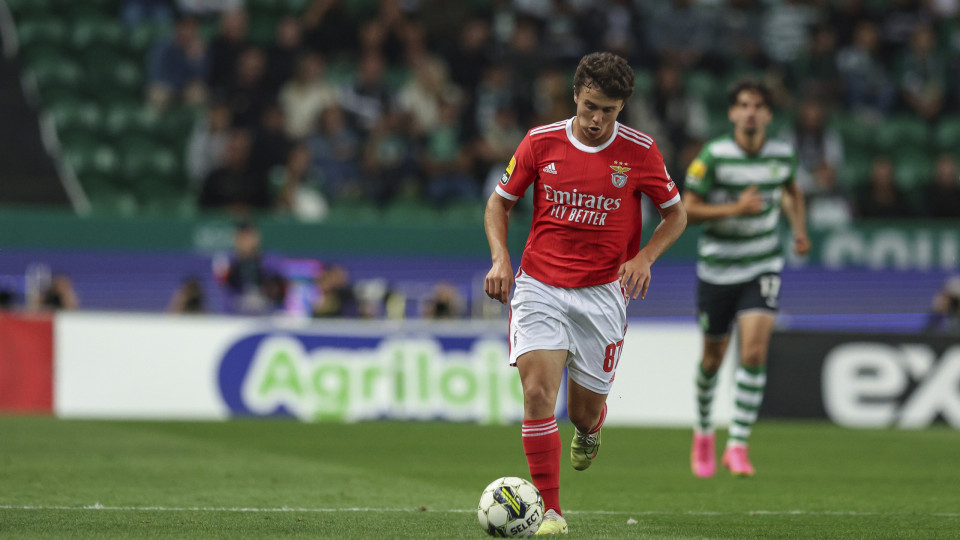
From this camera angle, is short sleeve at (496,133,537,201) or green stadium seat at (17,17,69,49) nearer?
short sleeve at (496,133,537,201)

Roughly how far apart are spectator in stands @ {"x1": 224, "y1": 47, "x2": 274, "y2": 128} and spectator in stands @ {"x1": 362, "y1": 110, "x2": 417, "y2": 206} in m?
1.53

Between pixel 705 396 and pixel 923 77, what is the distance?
1263cm

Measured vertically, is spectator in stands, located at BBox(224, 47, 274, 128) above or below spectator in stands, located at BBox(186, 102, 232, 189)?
above

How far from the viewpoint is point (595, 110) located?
6.02 m

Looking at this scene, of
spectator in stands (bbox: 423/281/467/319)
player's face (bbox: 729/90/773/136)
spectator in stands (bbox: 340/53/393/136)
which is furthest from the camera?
spectator in stands (bbox: 340/53/393/136)

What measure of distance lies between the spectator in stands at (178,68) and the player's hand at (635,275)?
12812 millimetres

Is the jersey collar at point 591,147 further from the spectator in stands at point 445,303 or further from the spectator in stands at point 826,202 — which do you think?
the spectator in stands at point 826,202

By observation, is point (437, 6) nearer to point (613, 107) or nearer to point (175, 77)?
point (175, 77)

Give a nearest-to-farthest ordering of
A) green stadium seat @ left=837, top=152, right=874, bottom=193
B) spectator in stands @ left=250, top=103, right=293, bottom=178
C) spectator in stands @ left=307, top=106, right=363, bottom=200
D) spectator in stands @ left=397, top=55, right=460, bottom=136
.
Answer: spectator in stands @ left=250, top=103, right=293, bottom=178 < spectator in stands @ left=307, top=106, right=363, bottom=200 < spectator in stands @ left=397, top=55, right=460, bottom=136 < green stadium seat @ left=837, top=152, right=874, bottom=193

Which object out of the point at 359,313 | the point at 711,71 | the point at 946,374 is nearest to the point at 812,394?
the point at 946,374

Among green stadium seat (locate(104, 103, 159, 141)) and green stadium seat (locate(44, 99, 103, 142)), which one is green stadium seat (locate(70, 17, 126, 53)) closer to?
green stadium seat (locate(44, 99, 103, 142))

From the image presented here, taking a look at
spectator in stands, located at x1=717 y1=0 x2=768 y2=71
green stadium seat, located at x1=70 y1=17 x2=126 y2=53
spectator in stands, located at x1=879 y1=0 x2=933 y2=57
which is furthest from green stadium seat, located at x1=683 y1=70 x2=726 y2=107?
green stadium seat, located at x1=70 y1=17 x2=126 y2=53

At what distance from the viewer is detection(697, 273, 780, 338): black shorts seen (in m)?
8.93

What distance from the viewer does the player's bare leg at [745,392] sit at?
29.5ft
